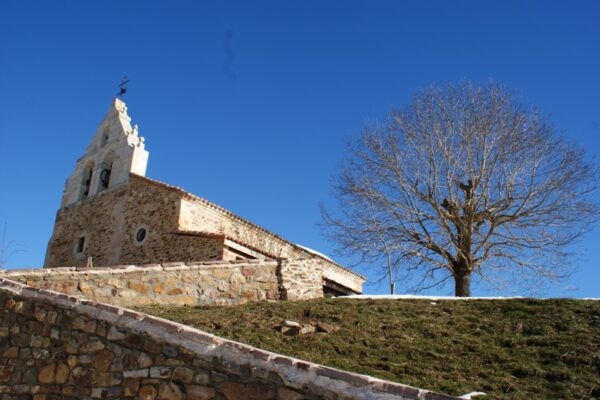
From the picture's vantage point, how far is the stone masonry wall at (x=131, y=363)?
4.43 metres

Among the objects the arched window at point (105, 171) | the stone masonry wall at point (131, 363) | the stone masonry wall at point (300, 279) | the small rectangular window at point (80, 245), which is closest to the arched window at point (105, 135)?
the arched window at point (105, 171)

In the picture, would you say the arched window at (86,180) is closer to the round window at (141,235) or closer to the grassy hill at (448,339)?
the round window at (141,235)

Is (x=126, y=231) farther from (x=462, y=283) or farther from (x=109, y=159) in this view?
(x=462, y=283)

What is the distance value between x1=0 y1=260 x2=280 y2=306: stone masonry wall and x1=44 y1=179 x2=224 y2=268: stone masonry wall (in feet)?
11.3

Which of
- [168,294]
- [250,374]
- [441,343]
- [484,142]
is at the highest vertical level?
[484,142]

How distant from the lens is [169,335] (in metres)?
5.42

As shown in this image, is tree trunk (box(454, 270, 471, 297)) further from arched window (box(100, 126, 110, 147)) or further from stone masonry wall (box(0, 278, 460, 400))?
arched window (box(100, 126, 110, 147))

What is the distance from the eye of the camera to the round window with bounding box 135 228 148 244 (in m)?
17.9

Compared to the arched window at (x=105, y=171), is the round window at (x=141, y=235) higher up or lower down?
lower down

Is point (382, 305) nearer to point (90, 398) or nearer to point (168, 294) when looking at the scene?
Result: point (168, 294)

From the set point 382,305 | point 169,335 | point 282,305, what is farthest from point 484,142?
point 169,335

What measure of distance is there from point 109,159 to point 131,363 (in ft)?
56.1

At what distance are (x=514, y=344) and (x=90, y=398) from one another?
557cm

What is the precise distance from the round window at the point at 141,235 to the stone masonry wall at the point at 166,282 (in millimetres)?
6724
